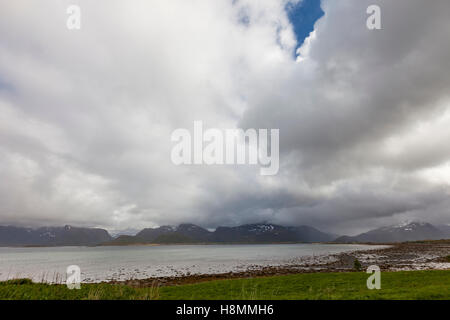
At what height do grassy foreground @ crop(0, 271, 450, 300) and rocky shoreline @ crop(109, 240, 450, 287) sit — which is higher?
grassy foreground @ crop(0, 271, 450, 300)

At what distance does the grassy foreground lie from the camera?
2081 centimetres

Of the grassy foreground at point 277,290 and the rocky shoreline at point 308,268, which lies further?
the rocky shoreline at point 308,268

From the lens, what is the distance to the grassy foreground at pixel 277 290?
68.3 ft

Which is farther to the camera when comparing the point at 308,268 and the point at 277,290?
the point at 308,268

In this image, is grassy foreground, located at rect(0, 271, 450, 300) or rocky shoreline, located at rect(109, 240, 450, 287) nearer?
grassy foreground, located at rect(0, 271, 450, 300)

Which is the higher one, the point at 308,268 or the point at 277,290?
the point at 277,290

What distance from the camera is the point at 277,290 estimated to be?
2934cm

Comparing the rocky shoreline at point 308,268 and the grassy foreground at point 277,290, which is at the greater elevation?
the grassy foreground at point 277,290
